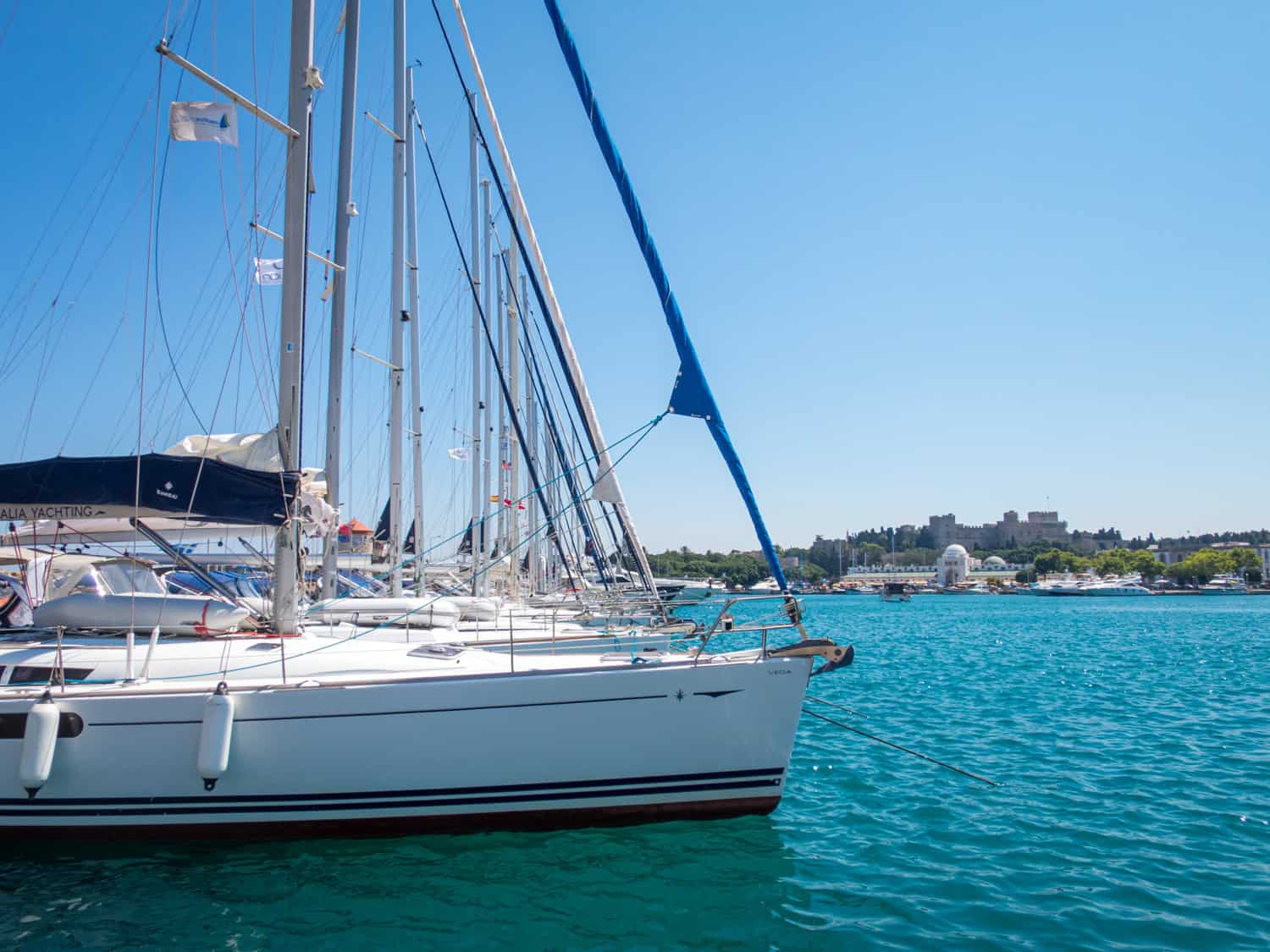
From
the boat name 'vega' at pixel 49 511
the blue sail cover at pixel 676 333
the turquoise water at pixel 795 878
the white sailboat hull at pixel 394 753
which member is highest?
the blue sail cover at pixel 676 333

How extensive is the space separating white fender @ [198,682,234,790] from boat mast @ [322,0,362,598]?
3993 mm

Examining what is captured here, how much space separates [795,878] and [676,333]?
5.30 metres

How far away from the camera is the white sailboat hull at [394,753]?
700 centimetres

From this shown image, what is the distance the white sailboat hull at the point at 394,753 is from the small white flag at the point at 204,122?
555 centimetres

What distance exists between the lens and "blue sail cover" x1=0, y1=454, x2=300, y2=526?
27.2 feet

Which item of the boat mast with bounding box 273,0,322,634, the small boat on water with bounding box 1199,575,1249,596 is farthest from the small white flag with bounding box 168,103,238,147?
the small boat on water with bounding box 1199,575,1249,596

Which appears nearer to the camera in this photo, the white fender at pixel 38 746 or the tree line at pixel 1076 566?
the white fender at pixel 38 746

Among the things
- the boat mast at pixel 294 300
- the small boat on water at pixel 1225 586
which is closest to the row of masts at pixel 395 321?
the boat mast at pixel 294 300

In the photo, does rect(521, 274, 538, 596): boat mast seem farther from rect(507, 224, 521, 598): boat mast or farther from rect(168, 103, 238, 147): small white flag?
rect(168, 103, 238, 147): small white flag

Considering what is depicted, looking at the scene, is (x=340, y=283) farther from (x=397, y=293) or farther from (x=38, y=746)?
(x=38, y=746)

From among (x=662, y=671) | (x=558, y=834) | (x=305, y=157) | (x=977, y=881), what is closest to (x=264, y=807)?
(x=558, y=834)

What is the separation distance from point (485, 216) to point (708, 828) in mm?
21067

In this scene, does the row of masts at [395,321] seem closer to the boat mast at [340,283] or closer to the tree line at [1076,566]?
the boat mast at [340,283]

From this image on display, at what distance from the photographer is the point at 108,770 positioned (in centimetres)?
701
